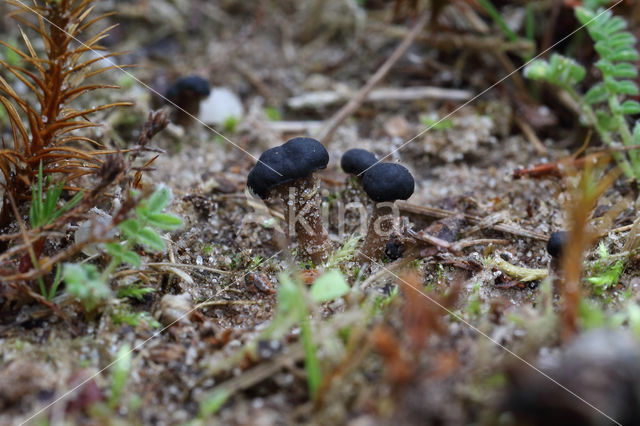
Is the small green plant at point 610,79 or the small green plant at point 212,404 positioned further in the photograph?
the small green plant at point 610,79

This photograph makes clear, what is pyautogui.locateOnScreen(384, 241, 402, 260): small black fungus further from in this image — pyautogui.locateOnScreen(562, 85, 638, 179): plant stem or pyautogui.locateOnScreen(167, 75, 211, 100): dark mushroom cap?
pyautogui.locateOnScreen(167, 75, 211, 100): dark mushroom cap

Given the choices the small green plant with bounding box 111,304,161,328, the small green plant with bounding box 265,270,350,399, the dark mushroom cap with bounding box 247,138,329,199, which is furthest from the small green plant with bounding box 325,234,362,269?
the small green plant with bounding box 111,304,161,328

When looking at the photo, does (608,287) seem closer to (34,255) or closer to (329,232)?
(329,232)

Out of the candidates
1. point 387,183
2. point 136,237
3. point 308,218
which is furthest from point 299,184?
point 136,237

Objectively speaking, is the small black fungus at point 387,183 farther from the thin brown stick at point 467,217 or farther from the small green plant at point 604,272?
the small green plant at point 604,272

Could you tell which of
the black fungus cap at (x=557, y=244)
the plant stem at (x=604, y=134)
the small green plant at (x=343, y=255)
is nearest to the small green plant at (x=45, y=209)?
the small green plant at (x=343, y=255)

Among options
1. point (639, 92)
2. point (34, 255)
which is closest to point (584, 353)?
point (34, 255)

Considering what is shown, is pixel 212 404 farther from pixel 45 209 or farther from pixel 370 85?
pixel 370 85
